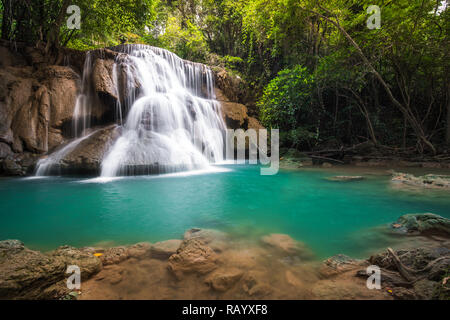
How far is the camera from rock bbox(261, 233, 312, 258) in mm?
2256

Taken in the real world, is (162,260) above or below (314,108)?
below

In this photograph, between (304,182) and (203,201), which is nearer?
(203,201)

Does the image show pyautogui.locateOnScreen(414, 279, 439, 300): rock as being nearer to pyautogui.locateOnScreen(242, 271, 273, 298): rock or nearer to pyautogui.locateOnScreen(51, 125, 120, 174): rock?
pyautogui.locateOnScreen(242, 271, 273, 298): rock

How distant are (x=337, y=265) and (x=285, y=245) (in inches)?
23.4

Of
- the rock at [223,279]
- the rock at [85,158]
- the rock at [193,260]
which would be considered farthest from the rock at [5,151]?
the rock at [223,279]

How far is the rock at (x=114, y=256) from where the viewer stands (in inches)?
81.5

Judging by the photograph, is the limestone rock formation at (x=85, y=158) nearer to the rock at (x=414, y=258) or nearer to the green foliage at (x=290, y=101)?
the rock at (x=414, y=258)

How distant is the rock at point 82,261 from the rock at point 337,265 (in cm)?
201

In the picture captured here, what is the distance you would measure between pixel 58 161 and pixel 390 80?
48.8ft

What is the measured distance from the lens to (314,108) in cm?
1114

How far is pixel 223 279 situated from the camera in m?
1.73

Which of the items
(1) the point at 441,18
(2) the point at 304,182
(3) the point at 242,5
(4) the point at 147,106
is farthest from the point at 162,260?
(3) the point at 242,5

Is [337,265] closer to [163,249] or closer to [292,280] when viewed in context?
[292,280]
